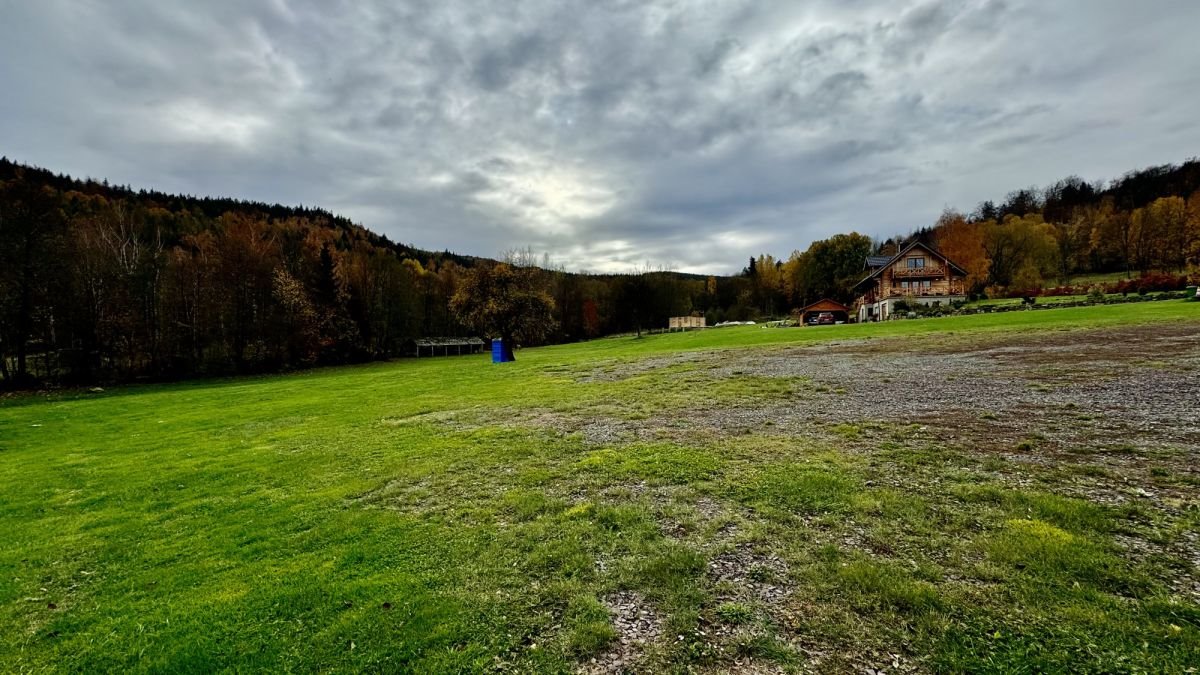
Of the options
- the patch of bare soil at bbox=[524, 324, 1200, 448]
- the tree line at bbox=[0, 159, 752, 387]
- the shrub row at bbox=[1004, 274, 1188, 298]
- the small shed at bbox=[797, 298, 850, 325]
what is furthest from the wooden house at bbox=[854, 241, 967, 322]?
the tree line at bbox=[0, 159, 752, 387]

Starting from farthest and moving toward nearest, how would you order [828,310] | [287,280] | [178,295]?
[828,310] → [287,280] → [178,295]

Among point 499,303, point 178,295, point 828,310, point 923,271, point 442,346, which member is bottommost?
point 442,346

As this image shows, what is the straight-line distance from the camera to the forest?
36.8 m

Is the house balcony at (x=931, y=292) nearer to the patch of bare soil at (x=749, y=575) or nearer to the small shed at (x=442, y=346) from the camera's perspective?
the small shed at (x=442, y=346)

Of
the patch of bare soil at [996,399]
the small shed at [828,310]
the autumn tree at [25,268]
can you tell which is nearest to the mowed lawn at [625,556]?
the patch of bare soil at [996,399]

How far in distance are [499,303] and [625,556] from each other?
36.7 m

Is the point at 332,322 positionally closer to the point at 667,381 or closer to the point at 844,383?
the point at 667,381

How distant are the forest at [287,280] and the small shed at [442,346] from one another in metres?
2.10

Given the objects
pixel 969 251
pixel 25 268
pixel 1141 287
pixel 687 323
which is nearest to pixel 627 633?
pixel 25 268

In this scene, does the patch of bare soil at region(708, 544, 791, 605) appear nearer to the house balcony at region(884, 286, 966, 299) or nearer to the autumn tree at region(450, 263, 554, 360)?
the autumn tree at region(450, 263, 554, 360)

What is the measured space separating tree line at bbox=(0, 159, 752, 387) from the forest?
0.14 metres

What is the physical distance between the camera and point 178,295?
45.8 meters

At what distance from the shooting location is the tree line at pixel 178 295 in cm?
3540

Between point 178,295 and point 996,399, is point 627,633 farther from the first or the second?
point 178,295
